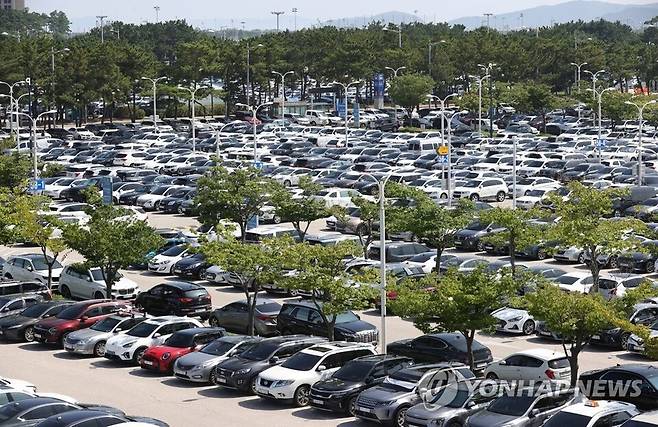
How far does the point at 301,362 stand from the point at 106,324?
290 inches

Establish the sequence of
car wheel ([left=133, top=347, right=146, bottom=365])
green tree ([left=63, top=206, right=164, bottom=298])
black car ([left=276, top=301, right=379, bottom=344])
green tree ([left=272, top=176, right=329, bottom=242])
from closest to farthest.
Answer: car wheel ([left=133, top=347, right=146, bottom=365]) → black car ([left=276, top=301, right=379, bottom=344]) → green tree ([left=63, top=206, right=164, bottom=298]) → green tree ([left=272, top=176, right=329, bottom=242])

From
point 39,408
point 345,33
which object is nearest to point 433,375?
point 39,408

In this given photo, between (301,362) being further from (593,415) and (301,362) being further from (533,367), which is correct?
(593,415)

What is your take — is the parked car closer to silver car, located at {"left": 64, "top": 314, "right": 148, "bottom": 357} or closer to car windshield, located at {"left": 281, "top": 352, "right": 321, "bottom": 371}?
silver car, located at {"left": 64, "top": 314, "right": 148, "bottom": 357}

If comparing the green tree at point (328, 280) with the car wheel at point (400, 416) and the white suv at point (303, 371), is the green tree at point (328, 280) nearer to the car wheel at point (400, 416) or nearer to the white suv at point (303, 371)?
the white suv at point (303, 371)

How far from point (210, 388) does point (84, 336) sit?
5045 millimetres

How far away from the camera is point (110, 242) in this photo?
3369 centimetres

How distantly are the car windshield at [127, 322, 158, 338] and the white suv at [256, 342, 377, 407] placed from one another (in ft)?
17.0

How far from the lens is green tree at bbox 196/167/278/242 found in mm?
39312

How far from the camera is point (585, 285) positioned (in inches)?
1346

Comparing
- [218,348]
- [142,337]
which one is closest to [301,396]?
[218,348]

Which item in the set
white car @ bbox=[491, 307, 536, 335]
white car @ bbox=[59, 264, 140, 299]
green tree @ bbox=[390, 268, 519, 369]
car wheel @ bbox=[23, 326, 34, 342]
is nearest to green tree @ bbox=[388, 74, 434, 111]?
white car @ bbox=[59, 264, 140, 299]

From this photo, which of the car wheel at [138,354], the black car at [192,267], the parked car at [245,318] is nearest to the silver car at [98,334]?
the car wheel at [138,354]

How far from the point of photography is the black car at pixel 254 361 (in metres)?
25.1
